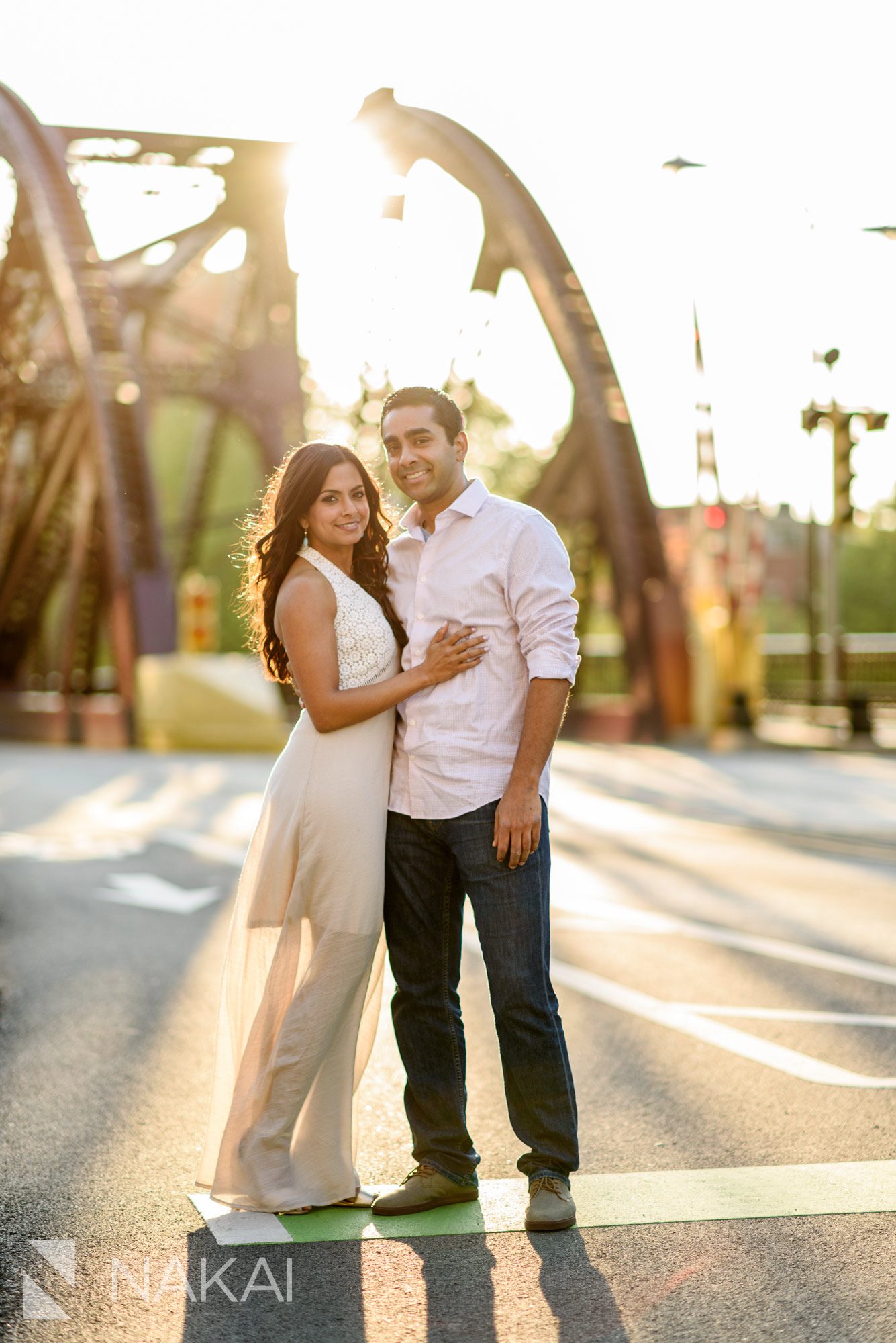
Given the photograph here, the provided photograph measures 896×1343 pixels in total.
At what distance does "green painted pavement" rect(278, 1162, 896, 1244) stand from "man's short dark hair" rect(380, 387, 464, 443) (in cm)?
184

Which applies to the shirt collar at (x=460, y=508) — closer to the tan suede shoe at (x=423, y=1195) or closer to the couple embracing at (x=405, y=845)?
the couple embracing at (x=405, y=845)

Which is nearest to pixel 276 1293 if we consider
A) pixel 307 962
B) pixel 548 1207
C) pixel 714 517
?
pixel 548 1207

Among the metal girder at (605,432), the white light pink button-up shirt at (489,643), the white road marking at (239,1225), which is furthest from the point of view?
the metal girder at (605,432)

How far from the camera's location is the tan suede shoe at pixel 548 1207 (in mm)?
3877

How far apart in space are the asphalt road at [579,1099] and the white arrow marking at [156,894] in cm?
4

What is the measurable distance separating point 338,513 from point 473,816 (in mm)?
810

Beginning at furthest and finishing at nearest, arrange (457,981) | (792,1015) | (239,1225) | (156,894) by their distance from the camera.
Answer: (156,894)
(792,1015)
(457,981)
(239,1225)

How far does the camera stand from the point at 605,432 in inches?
812

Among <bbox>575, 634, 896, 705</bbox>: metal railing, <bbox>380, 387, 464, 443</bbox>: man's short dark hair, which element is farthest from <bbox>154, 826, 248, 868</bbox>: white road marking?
<bbox>575, 634, 896, 705</bbox>: metal railing

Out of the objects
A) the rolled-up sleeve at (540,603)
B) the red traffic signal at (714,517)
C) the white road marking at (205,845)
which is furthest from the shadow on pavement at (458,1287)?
the red traffic signal at (714,517)

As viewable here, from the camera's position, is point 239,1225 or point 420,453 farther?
point 420,453

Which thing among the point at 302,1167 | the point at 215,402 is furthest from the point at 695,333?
the point at 302,1167

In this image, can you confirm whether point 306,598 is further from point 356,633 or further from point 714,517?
point 714,517

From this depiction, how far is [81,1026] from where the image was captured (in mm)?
6098
